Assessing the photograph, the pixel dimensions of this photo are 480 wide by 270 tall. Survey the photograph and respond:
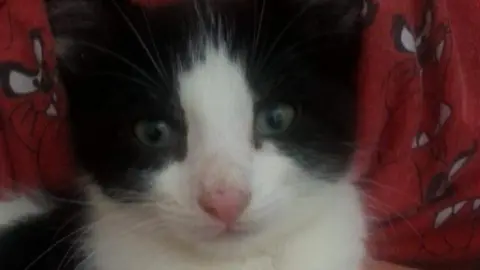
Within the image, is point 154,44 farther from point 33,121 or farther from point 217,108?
point 33,121

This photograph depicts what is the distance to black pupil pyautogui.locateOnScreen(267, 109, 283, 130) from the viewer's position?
98 cm

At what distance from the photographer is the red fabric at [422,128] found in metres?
1.24

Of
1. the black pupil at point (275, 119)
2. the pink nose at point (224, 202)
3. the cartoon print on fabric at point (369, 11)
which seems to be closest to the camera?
the pink nose at point (224, 202)

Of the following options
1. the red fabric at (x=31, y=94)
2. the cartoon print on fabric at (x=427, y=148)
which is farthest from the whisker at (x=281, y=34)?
the red fabric at (x=31, y=94)

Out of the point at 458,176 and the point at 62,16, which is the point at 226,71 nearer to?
the point at 62,16

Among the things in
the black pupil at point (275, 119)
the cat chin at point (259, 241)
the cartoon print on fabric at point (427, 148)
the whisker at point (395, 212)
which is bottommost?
the cat chin at point (259, 241)

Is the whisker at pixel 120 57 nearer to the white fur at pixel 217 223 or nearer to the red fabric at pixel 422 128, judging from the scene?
the white fur at pixel 217 223

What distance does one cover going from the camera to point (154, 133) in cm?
98

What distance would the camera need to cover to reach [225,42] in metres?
1.01

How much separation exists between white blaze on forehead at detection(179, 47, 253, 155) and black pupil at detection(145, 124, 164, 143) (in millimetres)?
43

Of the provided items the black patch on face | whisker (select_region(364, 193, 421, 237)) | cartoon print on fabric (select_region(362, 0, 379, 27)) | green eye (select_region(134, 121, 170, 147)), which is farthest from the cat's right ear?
whisker (select_region(364, 193, 421, 237))

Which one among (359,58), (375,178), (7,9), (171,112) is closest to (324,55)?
(359,58)

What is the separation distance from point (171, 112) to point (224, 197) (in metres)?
0.15

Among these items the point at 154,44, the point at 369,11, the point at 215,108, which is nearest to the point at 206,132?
the point at 215,108
